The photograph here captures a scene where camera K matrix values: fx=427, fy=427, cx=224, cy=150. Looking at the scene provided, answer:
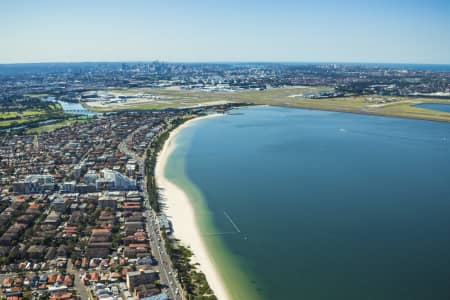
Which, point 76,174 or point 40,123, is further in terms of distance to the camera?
point 40,123

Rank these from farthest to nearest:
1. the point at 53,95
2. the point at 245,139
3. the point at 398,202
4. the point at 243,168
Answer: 1. the point at 53,95
2. the point at 245,139
3. the point at 243,168
4. the point at 398,202

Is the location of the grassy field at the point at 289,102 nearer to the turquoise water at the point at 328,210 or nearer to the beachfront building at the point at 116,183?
the turquoise water at the point at 328,210

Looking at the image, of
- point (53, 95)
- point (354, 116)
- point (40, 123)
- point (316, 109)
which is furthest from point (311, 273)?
point (53, 95)

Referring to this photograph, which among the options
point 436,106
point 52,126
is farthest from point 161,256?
point 436,106

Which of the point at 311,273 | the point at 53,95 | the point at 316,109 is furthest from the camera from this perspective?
the point at 53,95

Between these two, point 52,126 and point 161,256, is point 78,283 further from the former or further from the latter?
point 52,126

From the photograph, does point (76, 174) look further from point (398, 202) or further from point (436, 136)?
point (436, 136)
